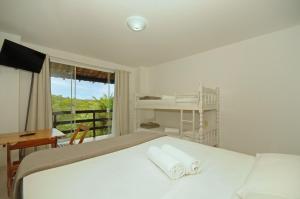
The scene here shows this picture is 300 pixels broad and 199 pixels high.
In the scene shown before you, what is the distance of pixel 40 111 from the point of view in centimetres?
278

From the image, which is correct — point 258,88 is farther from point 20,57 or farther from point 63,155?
point 20,57

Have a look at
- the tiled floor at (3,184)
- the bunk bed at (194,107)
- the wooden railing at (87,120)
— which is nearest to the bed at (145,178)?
the tiled floor at (3,184)

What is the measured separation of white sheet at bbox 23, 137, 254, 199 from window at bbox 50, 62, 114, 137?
2.37 meters

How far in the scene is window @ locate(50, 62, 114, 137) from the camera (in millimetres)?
3260

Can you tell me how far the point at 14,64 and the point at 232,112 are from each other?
151 inches

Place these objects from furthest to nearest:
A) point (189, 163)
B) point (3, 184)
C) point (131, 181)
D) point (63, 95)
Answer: point (63, 95)
point (3, 184)
point (189, 163)
point (131, 181)

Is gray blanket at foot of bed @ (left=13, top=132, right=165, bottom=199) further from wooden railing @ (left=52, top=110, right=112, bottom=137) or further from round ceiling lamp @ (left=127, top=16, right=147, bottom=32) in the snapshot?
wooden railing @ (left=52, top=110, right=112, bottom=137)

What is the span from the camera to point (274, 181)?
0.87 meters

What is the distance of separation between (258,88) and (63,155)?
3.09 m

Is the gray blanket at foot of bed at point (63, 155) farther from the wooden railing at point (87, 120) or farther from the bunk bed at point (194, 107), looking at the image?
the wooden railing at point (87, 120)

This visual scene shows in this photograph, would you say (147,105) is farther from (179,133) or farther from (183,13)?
(183,13)

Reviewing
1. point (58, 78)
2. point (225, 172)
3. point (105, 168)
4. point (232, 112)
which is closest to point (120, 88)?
point (58, 78)

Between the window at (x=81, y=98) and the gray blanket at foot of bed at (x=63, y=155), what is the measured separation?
1.96m

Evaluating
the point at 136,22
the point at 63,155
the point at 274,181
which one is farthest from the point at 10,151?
the point at 274,181
